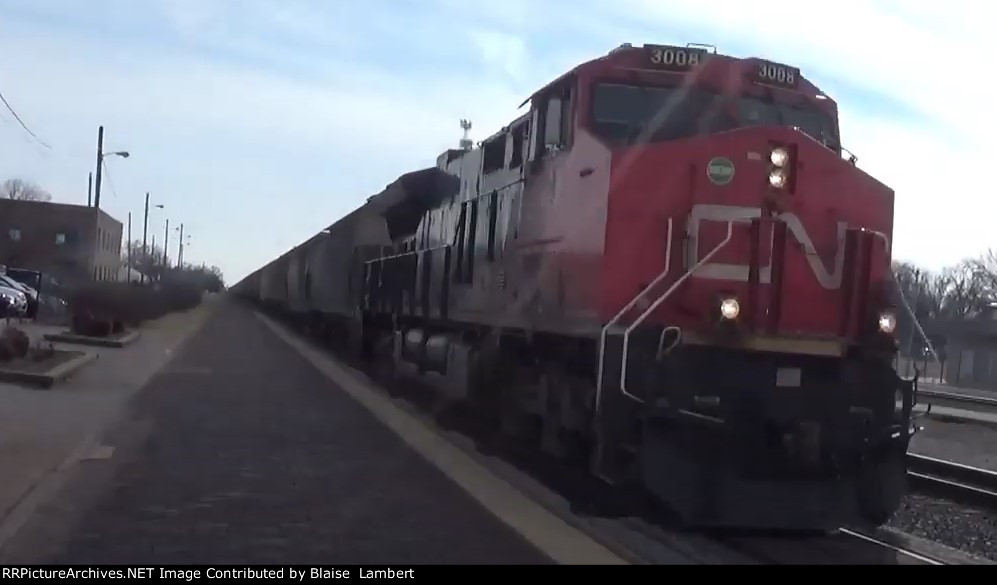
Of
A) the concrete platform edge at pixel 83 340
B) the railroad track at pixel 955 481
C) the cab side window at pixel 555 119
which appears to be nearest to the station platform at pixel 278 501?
the cab side window at pixel 555 119

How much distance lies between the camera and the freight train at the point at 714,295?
9102 mm

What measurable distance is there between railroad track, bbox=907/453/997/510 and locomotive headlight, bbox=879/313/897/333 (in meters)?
3.65

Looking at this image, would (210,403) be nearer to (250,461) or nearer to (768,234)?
(250,461)

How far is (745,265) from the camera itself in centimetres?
967

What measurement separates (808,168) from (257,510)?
17.5 ft

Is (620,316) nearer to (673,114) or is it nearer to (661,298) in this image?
(661,298)

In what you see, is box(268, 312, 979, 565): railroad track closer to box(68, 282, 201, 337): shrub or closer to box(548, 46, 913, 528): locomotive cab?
box(548, 46, 913, 528): locomotive cab

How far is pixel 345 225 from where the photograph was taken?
97.8 feet

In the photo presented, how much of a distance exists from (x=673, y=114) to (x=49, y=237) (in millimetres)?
80008

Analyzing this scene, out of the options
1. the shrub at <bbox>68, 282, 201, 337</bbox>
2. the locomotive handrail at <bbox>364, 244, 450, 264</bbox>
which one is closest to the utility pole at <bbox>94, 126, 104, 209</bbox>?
the shrub at <bbox>68, 282, 201, 337</bbox>

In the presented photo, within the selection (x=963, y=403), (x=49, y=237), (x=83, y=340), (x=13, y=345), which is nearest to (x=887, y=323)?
(x=13, y=345)

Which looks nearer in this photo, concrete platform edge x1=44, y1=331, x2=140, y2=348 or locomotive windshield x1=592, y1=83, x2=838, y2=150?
locomotive windshield x1=592, y1=83, x2=838, y2=150

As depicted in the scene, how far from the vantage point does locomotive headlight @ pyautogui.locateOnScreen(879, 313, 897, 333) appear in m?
9.68

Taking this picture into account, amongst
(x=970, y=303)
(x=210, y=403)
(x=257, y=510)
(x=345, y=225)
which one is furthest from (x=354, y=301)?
(x=970, y=303)
